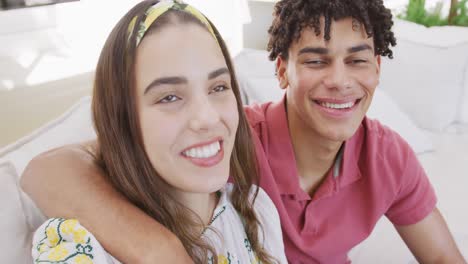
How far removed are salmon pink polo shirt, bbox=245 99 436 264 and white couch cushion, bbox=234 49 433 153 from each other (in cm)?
43

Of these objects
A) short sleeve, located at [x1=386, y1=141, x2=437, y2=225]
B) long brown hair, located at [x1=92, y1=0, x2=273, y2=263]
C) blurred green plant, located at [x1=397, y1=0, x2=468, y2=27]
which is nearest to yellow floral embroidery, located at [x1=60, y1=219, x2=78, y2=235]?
long brown hair, located at [x1=92, y1=0, x2=273, y2=263]

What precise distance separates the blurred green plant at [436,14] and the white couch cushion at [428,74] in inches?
10.4

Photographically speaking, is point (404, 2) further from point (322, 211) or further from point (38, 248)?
point (38, 248)

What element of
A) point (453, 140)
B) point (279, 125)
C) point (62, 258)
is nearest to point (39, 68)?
point (279, 125)

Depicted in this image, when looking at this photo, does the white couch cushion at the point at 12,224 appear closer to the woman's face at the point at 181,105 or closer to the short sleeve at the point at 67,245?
the short sleeve at the point at 67,245

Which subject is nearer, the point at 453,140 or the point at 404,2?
the point at 453,140

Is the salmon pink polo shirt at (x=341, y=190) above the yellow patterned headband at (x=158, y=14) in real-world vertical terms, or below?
below

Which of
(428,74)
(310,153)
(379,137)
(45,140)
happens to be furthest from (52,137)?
(428,74)

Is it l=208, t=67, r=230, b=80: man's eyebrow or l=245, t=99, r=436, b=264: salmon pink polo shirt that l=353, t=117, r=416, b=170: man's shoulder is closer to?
l=245, t=99, r=436, b=264: salmon pink polo shirt

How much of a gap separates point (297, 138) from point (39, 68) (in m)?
0.88

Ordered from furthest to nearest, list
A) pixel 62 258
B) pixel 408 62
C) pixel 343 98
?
1. pixel 408 62
2. pixel 343 98
3. pixel 62 258

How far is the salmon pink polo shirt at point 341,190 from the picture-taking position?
111 cm

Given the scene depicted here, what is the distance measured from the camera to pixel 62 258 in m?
0.67

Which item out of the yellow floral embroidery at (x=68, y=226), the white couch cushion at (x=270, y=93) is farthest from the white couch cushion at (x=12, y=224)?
the white couch cushion at (x=270, y=93)
